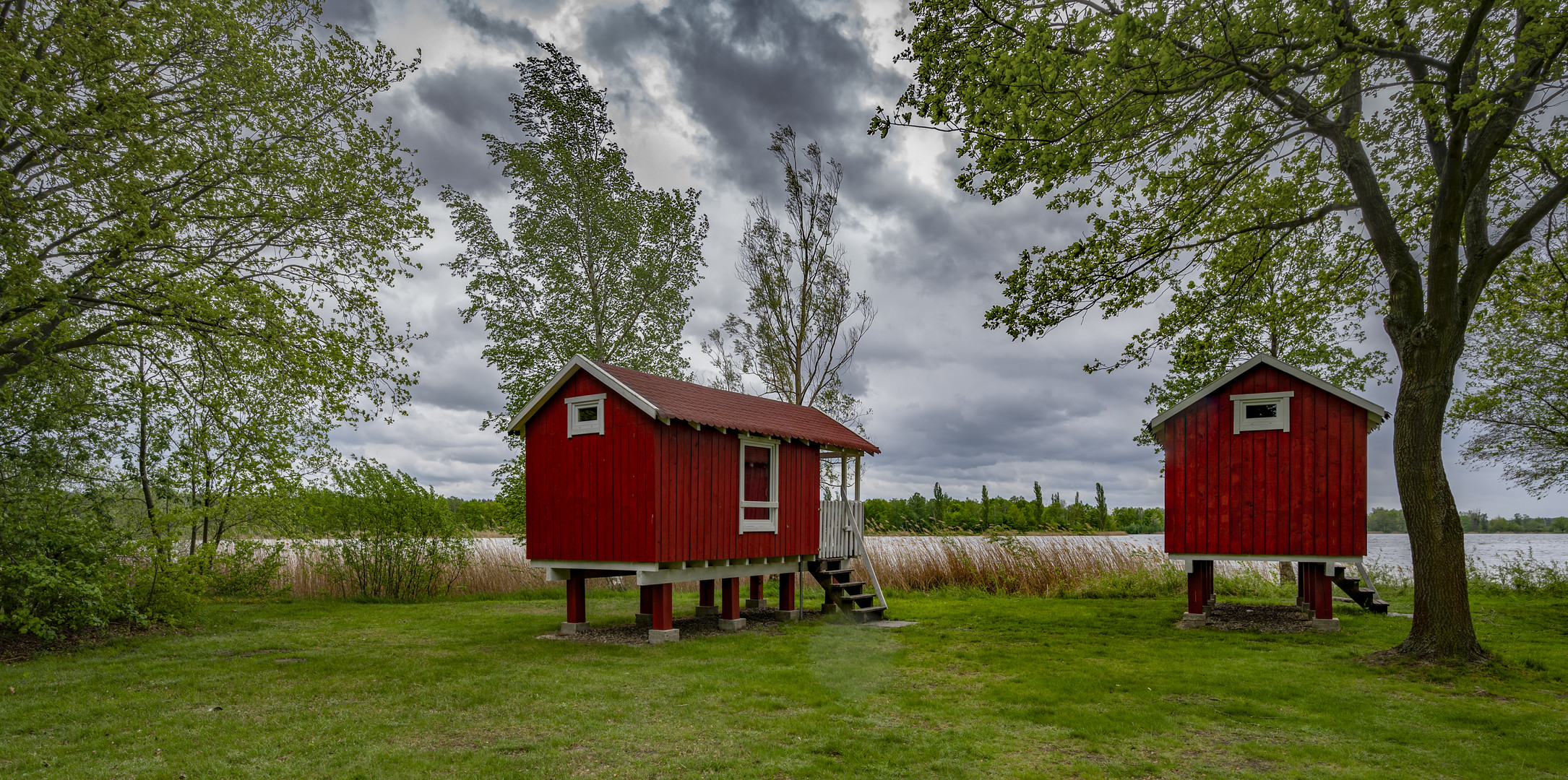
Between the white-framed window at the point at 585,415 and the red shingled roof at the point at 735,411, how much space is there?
54 centimetres

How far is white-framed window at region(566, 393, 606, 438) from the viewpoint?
506 inches

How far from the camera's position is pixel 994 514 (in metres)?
42.2

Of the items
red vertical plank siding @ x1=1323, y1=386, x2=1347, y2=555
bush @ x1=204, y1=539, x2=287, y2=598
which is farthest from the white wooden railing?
bush @ x1=204, y1=539, x2=287, y2=598

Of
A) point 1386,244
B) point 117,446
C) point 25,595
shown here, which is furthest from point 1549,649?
point 117,446

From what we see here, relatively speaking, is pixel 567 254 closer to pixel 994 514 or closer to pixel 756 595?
pixel 756 595

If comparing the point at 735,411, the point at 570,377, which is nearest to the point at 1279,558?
the point at 735,411

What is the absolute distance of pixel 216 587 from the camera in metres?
16.7

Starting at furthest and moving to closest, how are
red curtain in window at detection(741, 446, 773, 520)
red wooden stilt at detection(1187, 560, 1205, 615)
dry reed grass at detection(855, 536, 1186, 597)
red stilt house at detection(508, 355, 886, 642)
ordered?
dry reed grass at detection(855, 536, 1186, 597), red wooden stilt at detection(1187, 560, 1205, 615), red curtain in window at detection(741, 446, 773, 520), red stilt house at detection(508, 355, 886, 642)

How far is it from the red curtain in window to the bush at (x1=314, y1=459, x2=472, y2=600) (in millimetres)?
8499

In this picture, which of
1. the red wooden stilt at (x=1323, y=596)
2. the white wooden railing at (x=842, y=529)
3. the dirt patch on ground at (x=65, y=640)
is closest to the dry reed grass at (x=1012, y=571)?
the white wooden railing at (x=842, y=529)

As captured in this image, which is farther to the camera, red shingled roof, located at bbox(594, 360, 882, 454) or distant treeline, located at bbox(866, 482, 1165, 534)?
distant treeline, located at bbox(866, 482, 1165, 534)

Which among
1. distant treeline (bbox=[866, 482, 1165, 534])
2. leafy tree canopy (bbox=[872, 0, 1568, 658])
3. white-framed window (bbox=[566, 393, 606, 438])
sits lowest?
distant treeline (bbox=[866, 482, 1165, 534])

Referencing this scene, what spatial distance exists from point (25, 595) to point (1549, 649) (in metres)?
20.0

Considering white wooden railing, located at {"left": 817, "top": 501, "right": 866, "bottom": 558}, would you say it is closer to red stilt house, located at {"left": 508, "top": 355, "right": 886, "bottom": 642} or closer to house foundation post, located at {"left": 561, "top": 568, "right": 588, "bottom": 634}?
red stilt house, located at {"left": 508, "top": 355, "right": 886, "bottom": 642}
